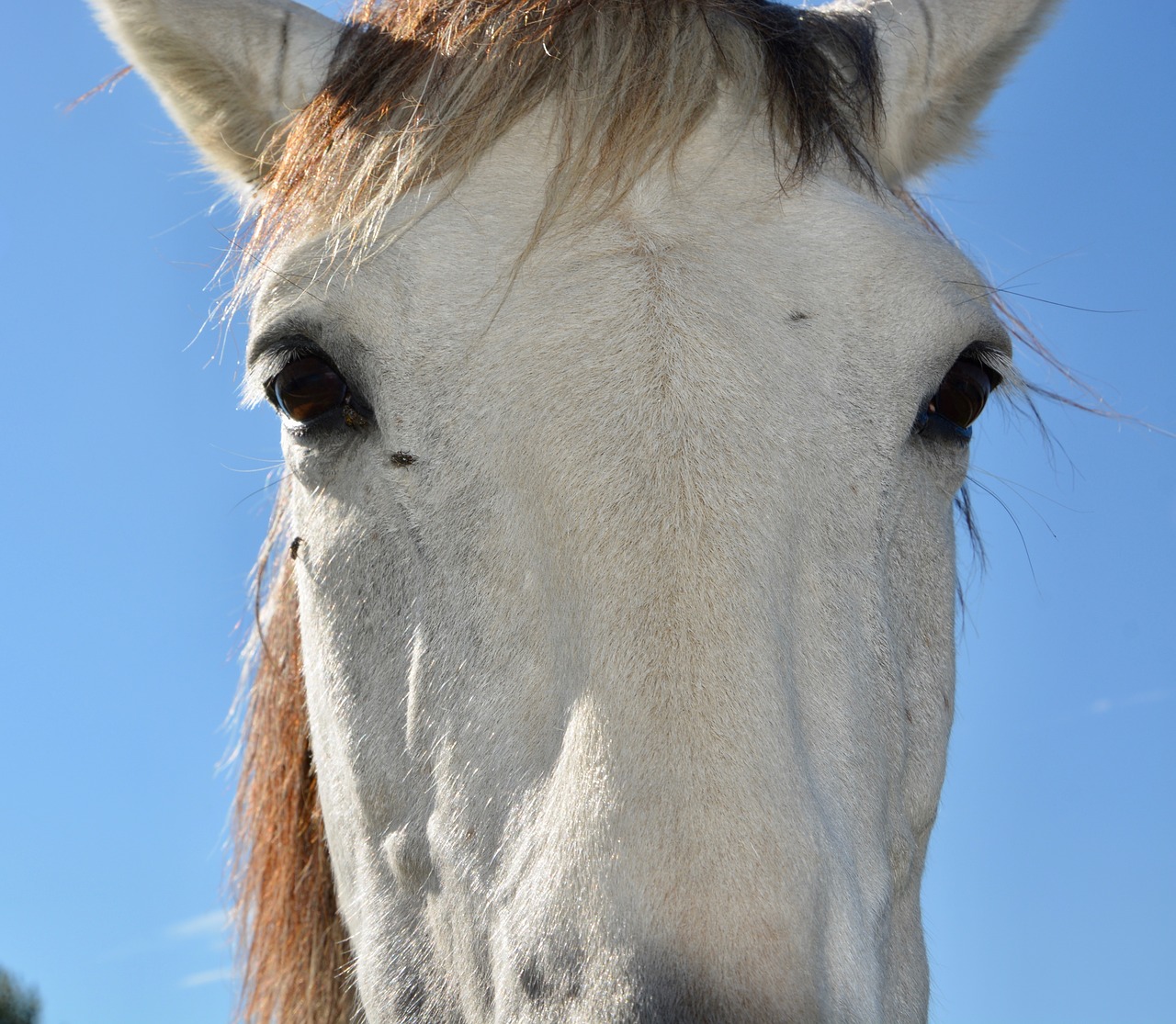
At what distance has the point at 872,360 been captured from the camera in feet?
6.30

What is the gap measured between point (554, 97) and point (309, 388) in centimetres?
82

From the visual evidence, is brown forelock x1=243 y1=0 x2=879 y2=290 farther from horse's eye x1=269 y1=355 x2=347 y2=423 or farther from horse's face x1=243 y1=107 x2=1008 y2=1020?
horse's eye x1=269 y1=355 x2=347 y2=423

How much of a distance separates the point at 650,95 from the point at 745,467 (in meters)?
0.97

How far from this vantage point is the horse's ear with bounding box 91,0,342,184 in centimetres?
252

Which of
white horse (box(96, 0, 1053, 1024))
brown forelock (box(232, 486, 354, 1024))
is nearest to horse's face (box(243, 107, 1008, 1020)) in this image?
white horse (box(96, 0, 1053, 1024))

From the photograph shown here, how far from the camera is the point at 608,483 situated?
1.58 meters

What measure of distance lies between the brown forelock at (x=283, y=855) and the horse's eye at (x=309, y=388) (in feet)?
2.67

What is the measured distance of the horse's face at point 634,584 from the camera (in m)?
1.31

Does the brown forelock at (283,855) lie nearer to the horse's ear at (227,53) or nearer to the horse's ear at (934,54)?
the horse's ear at (227,53)

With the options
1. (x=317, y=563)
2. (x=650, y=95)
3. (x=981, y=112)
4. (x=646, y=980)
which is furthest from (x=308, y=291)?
(x=981, y=112)

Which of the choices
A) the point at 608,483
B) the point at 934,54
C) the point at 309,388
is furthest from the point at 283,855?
the point at 934,54

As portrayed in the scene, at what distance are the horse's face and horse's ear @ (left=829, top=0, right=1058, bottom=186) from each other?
0.60 m

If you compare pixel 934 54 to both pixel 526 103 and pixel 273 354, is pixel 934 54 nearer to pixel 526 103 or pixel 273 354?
pixel 526 103

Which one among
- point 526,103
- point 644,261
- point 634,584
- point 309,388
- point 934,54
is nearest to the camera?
point 634,584
